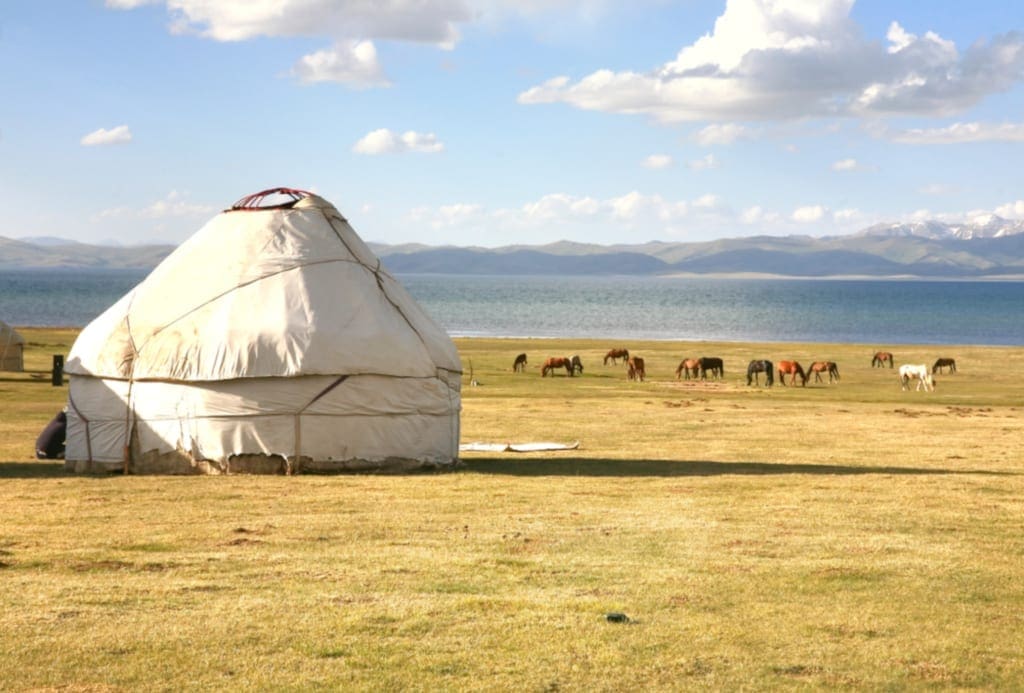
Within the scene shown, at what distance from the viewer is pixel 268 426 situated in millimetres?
18812

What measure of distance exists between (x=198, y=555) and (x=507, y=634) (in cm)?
409

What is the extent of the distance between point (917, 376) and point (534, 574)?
37334 mm

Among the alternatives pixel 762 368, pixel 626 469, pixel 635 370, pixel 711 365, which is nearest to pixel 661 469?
pixel 626 469

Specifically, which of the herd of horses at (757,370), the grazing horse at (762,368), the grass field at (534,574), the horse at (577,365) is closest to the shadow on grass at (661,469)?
the grass field at (534,574)

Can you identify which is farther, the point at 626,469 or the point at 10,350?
the point at 10,350

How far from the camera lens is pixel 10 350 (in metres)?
43.1

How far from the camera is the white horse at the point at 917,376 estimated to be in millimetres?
44125

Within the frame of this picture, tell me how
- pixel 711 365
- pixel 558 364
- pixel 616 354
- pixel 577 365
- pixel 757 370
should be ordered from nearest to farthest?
pixel 757 370 → pixel 558 364 → pixel 711 365 → pixel 577 365 → pixel 616 354

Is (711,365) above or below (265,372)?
below

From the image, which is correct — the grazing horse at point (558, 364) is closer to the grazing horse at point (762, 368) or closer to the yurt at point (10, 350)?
the grazing horse at point (762, 368)

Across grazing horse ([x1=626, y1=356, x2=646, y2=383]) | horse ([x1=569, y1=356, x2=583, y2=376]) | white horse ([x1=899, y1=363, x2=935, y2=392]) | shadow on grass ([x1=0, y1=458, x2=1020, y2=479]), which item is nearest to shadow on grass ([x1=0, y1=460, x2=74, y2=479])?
shadow on grass ([x1=0, y1=458, x2=1020, y2=479])

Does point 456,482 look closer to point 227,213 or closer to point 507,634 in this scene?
point 227,213

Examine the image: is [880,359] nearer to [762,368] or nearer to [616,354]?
[616,354]

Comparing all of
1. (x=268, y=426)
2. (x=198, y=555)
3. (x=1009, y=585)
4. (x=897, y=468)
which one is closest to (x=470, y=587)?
(x=198, y=555)
